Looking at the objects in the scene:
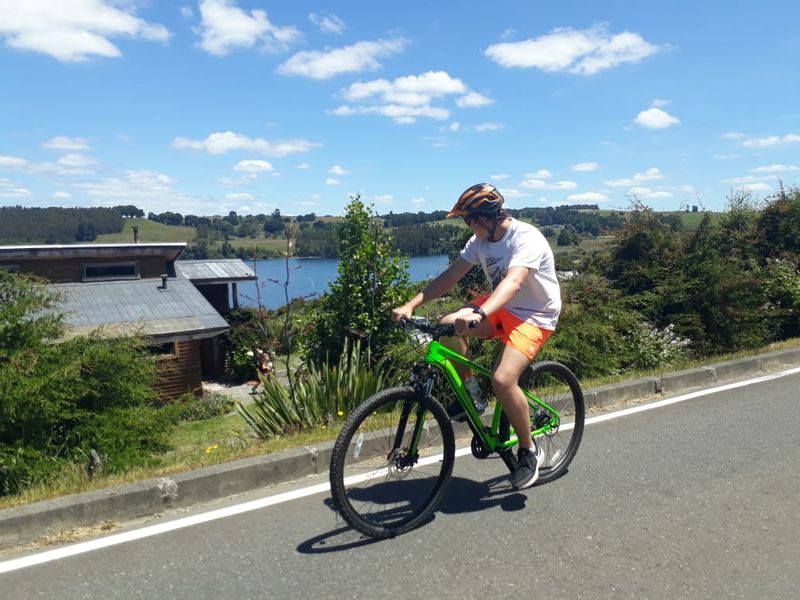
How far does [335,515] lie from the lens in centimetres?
393

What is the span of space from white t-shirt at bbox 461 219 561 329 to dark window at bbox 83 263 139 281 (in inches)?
1225

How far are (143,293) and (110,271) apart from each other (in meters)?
3.31

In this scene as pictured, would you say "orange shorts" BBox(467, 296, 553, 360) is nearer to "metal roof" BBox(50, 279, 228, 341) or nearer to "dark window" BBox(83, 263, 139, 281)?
"metal roof" BBox(50, 279, 228, 341)

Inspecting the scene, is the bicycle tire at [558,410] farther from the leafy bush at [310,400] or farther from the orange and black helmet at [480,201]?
the leafy bush at [310,400]

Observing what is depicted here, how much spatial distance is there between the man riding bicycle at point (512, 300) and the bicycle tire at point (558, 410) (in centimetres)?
37

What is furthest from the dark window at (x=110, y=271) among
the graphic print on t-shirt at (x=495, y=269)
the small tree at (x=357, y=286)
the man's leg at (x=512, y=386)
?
the man's leg at (x=512, y=386)

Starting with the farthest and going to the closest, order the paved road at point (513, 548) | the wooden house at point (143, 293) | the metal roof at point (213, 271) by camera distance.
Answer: the metal roof at point (213, 271) < the wooden house at point (143, 293) < the paved road at point (513, 548)

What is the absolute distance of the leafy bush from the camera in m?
5.90

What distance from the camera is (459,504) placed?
4109mm

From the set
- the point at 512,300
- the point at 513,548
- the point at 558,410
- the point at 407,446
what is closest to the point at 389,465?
the point at 407,446

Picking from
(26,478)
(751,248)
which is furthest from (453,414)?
(751,248)

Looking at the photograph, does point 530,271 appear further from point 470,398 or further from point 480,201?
point 470,398

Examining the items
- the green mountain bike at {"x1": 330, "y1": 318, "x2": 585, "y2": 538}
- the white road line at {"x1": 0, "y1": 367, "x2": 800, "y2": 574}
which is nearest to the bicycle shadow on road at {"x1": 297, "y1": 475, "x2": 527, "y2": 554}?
the green mountain bike at {"x1": 330, "y1": 318, "x2": 585, "y2": 538}

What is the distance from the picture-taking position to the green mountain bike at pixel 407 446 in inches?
140
